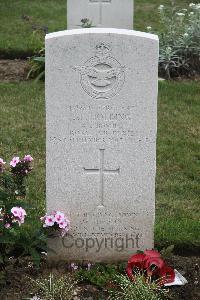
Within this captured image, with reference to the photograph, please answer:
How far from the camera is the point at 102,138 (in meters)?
4.48

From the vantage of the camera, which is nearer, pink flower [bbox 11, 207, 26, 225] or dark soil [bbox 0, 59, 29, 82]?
pink flower [bbox 11, 207, 26, 225]

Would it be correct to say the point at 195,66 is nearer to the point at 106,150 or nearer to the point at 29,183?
the point at 29,183

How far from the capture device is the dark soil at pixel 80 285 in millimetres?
4344

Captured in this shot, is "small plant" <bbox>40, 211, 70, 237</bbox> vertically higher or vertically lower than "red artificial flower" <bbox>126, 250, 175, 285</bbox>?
higher

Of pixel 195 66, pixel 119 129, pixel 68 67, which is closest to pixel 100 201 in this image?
pixel 119 129

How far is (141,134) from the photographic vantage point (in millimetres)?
4461

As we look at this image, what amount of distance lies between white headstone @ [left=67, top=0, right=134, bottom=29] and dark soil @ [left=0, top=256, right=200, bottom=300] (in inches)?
223

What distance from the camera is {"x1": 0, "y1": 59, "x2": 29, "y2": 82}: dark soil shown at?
945 centimetres

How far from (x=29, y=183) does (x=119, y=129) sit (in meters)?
1.82

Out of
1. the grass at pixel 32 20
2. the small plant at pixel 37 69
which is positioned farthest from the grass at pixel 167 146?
the grass at pixel 32 20

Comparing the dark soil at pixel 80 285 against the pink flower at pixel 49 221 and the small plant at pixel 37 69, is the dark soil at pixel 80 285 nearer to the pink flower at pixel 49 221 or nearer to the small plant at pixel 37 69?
the pink flower at pixel 49 221

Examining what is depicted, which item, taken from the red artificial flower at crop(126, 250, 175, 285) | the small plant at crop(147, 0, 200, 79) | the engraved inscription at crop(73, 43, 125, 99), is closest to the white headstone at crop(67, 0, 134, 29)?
the small plant at crop(147, 0, 200, 79)

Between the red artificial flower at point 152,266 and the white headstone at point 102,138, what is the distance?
0.25m

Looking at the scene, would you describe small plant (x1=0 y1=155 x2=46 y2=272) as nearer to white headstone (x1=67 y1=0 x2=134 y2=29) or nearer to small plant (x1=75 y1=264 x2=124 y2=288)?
small plant (x1=75 y1=264 x2=124 y2=288)
